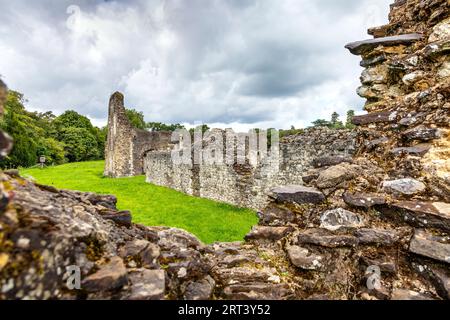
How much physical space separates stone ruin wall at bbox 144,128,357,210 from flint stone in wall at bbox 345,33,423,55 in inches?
106

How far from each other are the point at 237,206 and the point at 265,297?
10832 mm

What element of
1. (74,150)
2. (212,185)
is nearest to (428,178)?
(212,185)

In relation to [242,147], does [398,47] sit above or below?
above

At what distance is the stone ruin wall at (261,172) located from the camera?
966cm

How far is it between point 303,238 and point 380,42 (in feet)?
12.1

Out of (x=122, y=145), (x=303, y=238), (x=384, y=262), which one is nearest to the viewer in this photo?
(x=384, y=262)

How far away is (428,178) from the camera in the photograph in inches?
124

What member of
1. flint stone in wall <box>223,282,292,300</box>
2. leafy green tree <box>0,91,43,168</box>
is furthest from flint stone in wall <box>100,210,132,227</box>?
leafy green tree <box>0,91,43,168</box>

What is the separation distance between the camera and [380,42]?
4.65m

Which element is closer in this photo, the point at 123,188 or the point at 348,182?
the point at 348,182

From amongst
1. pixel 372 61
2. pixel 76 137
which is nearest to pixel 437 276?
pixel 372 61

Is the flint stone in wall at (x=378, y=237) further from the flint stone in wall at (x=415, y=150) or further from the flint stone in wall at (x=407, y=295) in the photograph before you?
the flint stone in wall at (x=415, y=150)

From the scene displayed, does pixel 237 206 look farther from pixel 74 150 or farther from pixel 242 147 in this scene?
pixel 74 150

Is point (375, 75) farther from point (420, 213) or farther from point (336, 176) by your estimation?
point (420, 213)
